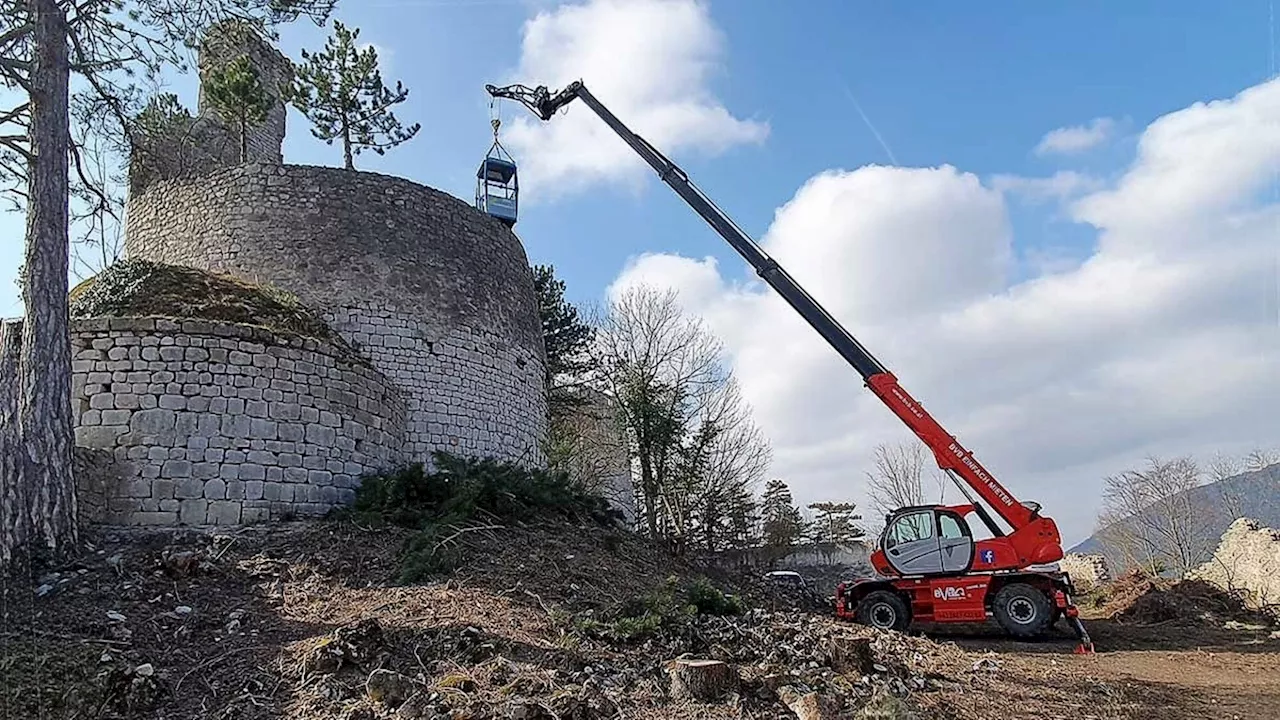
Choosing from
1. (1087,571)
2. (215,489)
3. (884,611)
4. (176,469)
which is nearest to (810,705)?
(884,611)

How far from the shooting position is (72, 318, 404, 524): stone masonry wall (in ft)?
30.6

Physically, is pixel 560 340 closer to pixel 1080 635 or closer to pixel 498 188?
pixel 498 188

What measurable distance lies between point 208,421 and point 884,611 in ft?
29.9

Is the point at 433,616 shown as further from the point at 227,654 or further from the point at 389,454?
the point at 389,454

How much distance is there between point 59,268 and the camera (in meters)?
8.55

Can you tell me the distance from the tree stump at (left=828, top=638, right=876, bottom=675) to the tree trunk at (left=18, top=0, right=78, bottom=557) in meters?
7.13

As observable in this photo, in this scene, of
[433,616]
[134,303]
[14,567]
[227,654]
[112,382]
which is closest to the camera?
[227,654]

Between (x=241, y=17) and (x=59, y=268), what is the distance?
14.5 ft

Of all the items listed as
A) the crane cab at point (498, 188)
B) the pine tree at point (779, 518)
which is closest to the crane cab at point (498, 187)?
the crane cab at point (498, 188)

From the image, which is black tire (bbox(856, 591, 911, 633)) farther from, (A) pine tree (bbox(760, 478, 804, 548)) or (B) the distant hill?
(B) the distant hill

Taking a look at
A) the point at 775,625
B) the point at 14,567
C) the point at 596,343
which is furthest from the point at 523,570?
the point at 596,343

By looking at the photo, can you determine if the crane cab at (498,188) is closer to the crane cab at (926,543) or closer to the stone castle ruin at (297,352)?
the stone castle ruin at (297,352)

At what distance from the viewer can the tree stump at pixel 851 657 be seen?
652cm

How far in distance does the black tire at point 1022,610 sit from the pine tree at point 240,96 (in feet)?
58.8
